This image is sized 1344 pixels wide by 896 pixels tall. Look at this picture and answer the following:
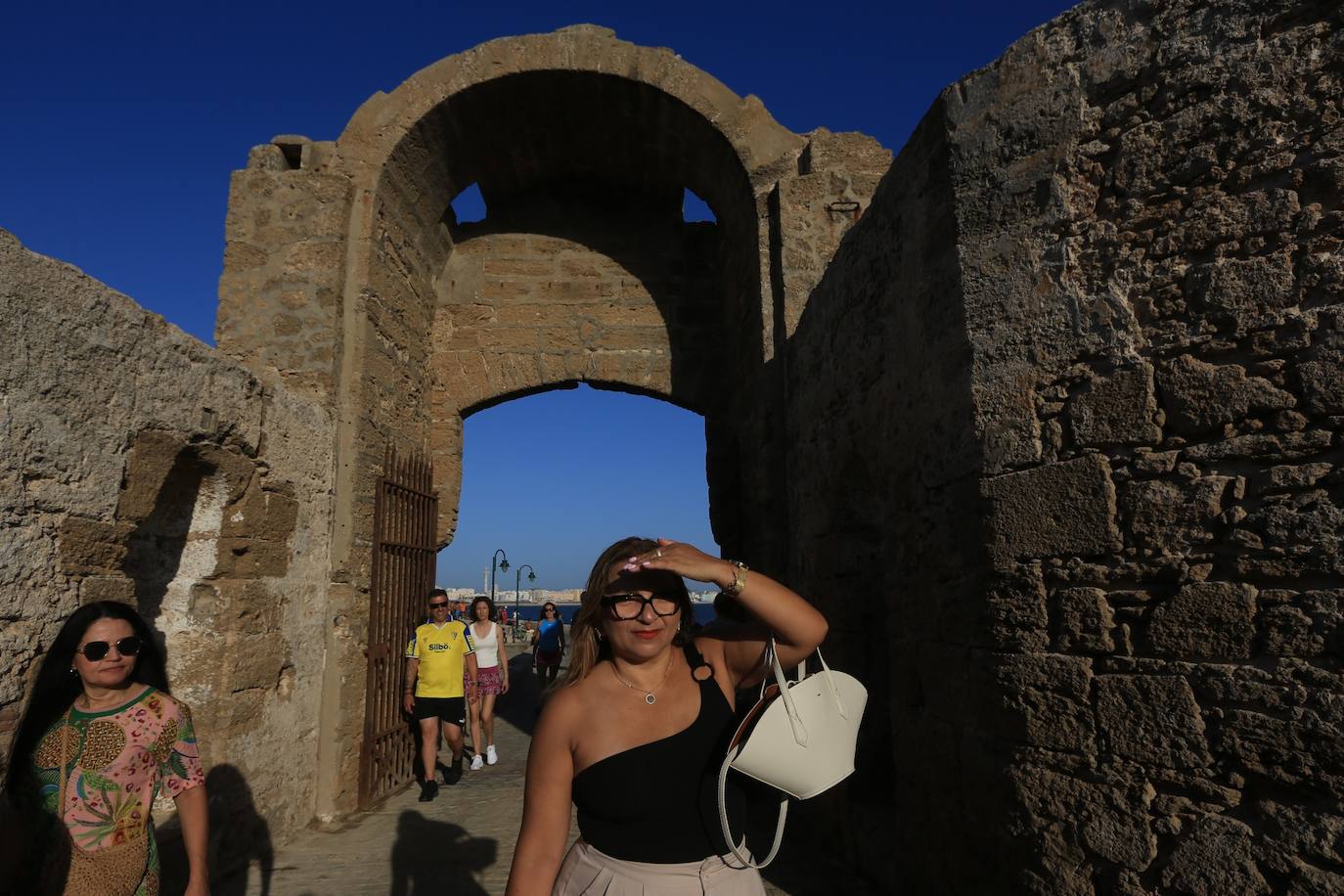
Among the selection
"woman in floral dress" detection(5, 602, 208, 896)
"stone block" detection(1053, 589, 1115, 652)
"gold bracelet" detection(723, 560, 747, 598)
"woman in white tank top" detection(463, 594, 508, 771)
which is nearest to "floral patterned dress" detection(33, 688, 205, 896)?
"woman in floral dress" detection(5, 602, 208, 896)

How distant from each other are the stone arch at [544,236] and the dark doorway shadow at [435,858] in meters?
1.59

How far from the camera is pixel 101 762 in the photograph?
6.61 ft

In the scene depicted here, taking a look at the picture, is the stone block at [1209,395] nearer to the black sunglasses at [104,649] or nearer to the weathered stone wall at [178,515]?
the black sunglasses at [104,649]

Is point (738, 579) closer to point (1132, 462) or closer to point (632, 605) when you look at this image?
point (632, 605)

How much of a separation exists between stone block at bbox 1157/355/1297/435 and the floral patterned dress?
2718 mm

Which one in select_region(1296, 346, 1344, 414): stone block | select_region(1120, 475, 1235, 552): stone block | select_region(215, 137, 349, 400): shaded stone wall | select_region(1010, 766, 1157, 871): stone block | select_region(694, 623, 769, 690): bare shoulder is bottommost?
select_region(1010, 766, 1157, 871): stone block

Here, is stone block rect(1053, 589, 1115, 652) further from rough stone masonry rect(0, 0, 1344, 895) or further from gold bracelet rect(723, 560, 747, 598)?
gold bracelet rect(723, 560, 747, 598)

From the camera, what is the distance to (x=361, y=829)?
15.1 feet

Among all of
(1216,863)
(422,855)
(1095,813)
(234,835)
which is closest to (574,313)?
(422,855)

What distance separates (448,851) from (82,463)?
2.61 m

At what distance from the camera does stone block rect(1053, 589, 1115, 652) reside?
2.20 m

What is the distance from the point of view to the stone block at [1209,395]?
199 cm

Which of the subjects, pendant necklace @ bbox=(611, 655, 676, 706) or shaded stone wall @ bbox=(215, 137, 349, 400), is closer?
pendant necklace @ bbox=(611, 655, 676, 706)

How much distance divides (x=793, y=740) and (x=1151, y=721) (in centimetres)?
110
